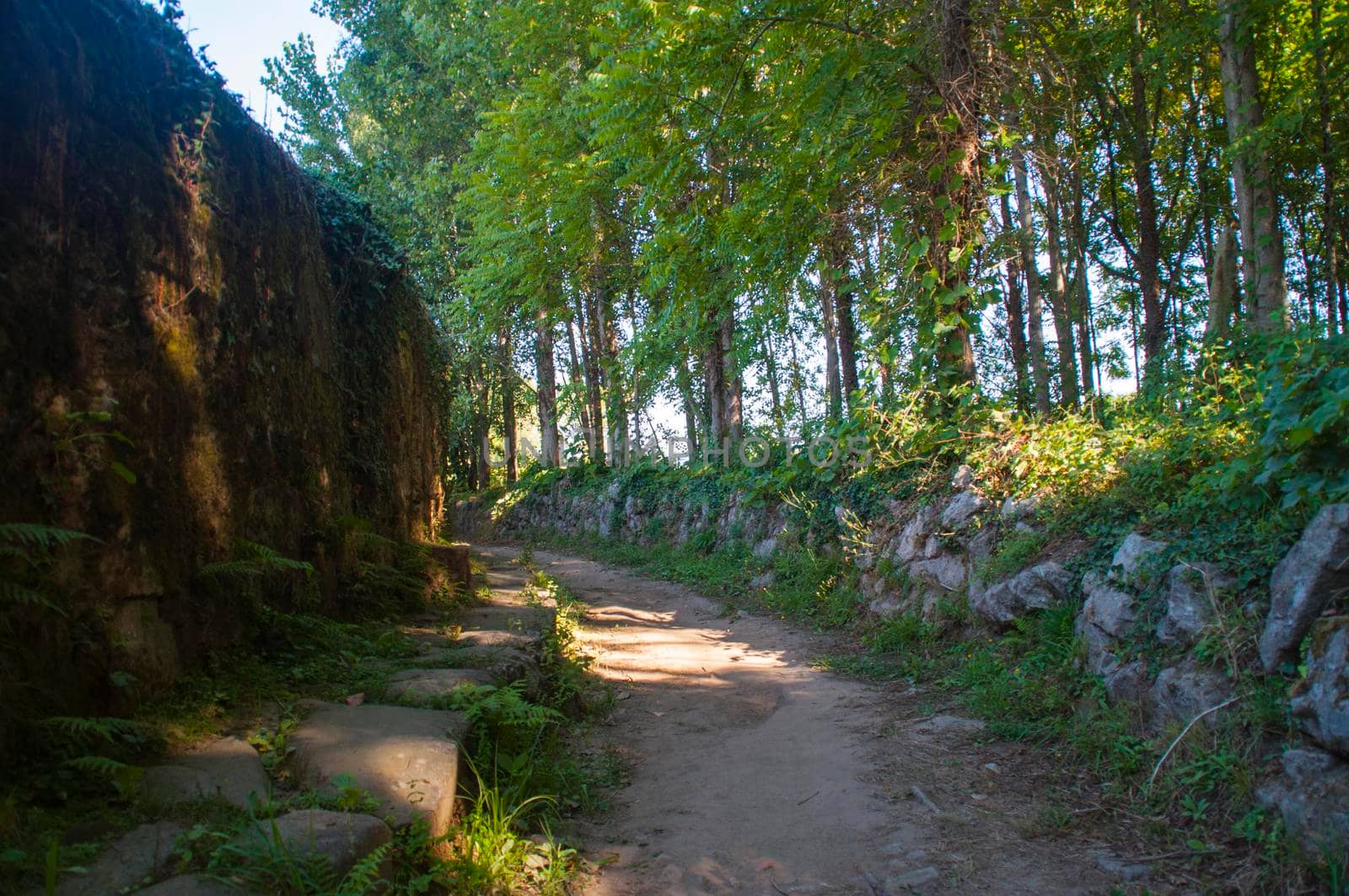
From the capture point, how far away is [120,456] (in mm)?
3551

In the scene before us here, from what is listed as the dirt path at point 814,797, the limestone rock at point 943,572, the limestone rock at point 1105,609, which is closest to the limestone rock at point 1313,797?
the dirt path at point 814,797

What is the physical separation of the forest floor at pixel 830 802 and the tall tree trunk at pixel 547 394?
1443 centimetres

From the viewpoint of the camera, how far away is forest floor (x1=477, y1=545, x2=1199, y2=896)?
10.8 feet

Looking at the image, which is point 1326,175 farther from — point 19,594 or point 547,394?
point 19,594

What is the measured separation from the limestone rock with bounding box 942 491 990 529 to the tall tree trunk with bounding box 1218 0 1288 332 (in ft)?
13.6

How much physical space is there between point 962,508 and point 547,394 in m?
16.7

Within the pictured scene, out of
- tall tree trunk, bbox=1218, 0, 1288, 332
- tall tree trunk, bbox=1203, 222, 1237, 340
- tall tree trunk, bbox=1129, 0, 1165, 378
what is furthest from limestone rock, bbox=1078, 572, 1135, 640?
tall tree trunk, bbox=1129, 0, 1165, 378

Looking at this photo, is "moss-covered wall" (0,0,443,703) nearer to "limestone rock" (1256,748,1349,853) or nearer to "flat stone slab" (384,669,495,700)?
"flat stone slab" (384,669,495,700)

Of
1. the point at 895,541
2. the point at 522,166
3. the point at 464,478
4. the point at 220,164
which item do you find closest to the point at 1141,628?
the point at 895,541

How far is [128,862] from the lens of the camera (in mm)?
2428

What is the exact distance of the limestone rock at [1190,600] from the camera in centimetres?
394

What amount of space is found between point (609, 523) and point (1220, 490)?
14.7m

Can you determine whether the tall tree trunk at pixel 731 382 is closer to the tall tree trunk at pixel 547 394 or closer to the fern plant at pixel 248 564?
the tall tree trunk at pixel 547 394

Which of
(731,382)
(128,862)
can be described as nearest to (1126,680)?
(128,862)
